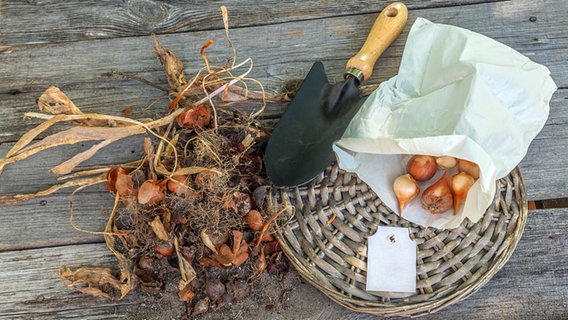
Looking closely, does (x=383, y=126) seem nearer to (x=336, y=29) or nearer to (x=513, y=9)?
(x=336, y=29)

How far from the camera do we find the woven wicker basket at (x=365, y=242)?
0.84 metres

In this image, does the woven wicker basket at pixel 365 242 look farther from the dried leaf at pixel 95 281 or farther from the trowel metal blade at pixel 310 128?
the dried leaf at pixel 95 281

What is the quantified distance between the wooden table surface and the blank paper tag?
3.4 inches

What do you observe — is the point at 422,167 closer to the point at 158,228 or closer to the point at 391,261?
the point at 391,261

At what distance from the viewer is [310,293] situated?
904mm

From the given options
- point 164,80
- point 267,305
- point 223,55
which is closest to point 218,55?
point 223,55

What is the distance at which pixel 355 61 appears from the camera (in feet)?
3.12

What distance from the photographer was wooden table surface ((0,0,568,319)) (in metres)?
0.91

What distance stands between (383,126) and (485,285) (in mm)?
338

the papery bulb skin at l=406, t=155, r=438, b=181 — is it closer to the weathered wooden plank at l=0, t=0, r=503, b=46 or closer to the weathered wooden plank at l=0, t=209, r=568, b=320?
the weathered wooden plank at l=0, t=209, r=568, b=320

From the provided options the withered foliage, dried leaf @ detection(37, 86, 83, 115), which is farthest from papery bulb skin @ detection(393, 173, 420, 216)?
dried leaf @ detection(37, 86, 83, 115)

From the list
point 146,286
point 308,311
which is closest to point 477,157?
point 308,311

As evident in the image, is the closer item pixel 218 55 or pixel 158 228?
pixel 158 228

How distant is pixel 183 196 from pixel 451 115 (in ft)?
1.48
